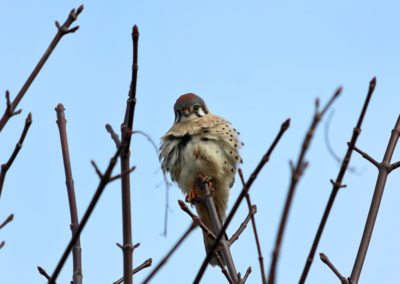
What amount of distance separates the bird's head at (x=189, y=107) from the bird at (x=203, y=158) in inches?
8.4

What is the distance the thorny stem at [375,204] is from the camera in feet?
11.2

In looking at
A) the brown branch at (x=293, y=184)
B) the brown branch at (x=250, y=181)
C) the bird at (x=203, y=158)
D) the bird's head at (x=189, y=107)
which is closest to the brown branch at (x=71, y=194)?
the brown branch at (x=250, y=181)

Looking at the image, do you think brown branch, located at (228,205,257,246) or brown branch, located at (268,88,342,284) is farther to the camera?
brown branch, located at (228,205,257,246)

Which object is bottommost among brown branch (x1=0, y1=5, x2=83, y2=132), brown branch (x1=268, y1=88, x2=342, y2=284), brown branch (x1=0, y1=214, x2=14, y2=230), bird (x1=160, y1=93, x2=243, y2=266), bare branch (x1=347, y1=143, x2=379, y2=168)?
brown branch (x1=268, y1=88, x2=342, y2=284)

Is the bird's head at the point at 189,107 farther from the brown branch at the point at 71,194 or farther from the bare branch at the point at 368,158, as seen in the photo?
the brown branch at the point at 71,194

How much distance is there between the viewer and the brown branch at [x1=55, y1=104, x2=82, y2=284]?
3152 millimetres

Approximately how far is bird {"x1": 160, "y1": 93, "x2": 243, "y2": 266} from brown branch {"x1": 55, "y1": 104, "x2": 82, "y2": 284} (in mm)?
2811

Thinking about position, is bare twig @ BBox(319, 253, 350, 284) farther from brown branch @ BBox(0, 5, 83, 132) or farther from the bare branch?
brown branch @ BBox(0, 5, 83, 132)

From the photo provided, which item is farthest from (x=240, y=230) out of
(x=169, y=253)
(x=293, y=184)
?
(x=293, y=184)

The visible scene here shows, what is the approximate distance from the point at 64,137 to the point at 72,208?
1.14ft

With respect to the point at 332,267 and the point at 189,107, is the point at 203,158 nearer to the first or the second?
the point at 189,107

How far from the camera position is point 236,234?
14.4 ft

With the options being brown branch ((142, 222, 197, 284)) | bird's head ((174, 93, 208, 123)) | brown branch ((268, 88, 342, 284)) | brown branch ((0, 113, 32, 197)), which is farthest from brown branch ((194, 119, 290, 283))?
bird's head ((174, 93, 208, 123))

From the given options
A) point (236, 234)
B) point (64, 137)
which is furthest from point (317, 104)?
point (236, 234)
